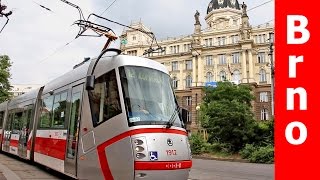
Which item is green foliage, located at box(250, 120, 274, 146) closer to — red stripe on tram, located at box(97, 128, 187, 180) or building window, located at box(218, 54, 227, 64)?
red stripe on tram, located at box(97, 128, 187, 180)

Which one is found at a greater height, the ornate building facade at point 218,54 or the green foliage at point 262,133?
the ornate building facade at point 218,54

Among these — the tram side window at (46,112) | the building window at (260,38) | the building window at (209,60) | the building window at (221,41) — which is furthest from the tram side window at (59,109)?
the building window at (260,38)

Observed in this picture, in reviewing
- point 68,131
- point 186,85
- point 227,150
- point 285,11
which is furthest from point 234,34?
point 285,11

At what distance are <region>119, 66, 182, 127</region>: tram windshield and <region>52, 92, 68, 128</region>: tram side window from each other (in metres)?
3.70

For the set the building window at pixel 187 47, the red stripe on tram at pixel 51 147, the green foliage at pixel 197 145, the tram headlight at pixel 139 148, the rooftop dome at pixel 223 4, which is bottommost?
the green foliage at pixel 197 145

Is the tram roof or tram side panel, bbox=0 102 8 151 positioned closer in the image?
the tram roof

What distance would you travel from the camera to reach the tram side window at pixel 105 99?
8898mm

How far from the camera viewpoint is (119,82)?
29.5 feet

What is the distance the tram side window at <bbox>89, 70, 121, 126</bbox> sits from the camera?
8898 mm

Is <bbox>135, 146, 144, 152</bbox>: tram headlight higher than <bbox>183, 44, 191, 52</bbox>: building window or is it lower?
lower

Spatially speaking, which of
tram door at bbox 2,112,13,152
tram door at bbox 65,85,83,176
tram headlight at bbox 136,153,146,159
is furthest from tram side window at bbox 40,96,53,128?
tram door at bbox 2,112,13,152

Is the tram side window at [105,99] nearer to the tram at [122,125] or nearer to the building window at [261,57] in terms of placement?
the tram at [122,125]

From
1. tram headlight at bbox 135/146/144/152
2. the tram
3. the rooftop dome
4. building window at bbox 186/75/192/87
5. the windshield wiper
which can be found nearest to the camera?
tram headlight at bbox 135/146/144/152

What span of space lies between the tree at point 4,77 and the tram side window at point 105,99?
111 feet
